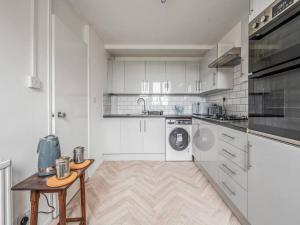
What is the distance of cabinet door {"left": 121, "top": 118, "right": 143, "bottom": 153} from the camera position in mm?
3611

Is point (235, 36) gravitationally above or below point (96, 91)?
above

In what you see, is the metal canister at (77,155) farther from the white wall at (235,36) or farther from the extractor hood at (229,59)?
the white wall at (235,36)

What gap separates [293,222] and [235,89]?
7.14 feet

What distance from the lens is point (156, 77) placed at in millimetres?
4043

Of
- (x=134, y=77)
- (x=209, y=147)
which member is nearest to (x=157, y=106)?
(x=134, y=77)

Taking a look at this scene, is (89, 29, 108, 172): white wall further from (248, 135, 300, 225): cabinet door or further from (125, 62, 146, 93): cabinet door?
(248, 135, 300, 225): cabinet door

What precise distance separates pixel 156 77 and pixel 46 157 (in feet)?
10.1

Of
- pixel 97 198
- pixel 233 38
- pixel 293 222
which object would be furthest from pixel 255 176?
pixel 233 38

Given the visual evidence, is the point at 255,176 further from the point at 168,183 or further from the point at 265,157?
the point at 168,183

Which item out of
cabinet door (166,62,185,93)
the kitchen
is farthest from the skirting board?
cabinet door (166,62,185,93)

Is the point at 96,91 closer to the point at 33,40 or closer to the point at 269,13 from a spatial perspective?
the point at 33,40

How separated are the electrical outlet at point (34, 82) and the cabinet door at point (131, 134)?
2138mm

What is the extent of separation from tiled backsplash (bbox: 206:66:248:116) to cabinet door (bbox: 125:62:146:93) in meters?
1.70

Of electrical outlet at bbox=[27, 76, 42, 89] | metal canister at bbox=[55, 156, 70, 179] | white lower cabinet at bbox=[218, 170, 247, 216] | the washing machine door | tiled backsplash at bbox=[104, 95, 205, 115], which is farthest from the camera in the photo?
tiled backsplash at bbox=[104, 95, 205, 115]
